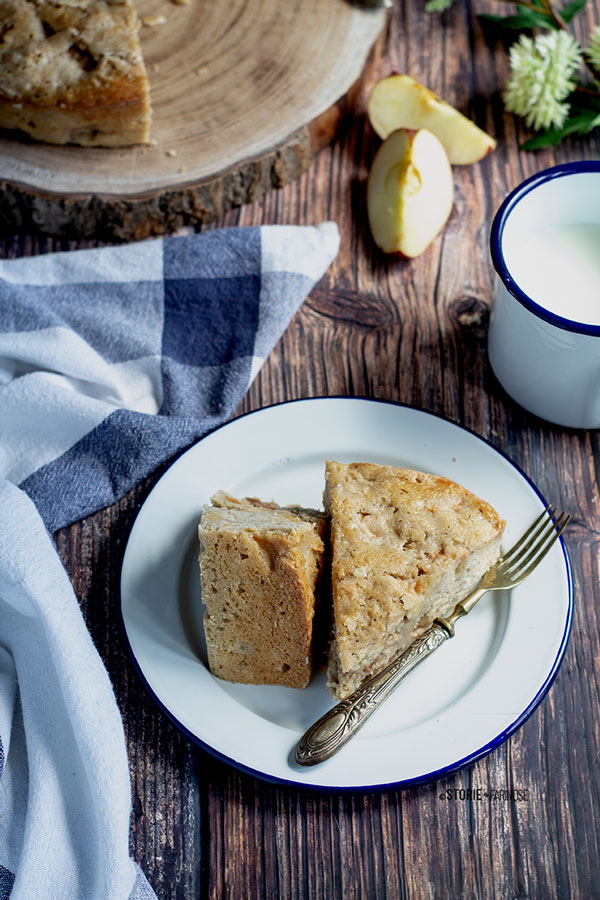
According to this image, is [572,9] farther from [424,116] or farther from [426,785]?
[426,785]

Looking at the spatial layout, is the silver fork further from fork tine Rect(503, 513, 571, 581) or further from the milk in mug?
the milk in mug

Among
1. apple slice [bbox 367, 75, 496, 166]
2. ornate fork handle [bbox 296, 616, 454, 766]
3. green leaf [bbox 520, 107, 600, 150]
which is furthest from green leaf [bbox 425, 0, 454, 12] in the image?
ornate fork handle [bbox 296, 616, 454, 766]

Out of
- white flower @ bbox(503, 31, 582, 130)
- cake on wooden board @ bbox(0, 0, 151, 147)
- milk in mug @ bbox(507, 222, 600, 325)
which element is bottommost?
milk in mug @ bbox(507, 222, 600, 325)

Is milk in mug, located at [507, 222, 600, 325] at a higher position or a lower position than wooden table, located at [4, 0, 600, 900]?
higher

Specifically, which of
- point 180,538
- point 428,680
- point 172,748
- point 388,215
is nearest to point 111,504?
point 180,538

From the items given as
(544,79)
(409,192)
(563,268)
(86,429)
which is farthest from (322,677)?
(544,79)

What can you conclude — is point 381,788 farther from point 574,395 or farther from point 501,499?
point 574,395
